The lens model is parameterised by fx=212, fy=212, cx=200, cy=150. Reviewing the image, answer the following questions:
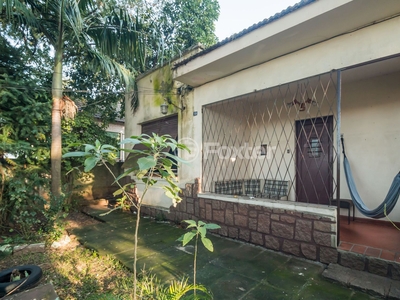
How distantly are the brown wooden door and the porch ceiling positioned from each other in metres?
2.00

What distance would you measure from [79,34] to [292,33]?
14.4 ft

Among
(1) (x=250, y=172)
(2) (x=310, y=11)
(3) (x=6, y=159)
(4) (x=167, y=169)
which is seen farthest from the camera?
(1) (x=250, y=172)

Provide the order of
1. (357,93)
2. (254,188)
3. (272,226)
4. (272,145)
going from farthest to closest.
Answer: (254,188) → (272,145) → (357,93) → (272,226)

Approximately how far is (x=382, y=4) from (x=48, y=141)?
692 cm

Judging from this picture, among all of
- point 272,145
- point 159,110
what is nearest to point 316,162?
point 272,145

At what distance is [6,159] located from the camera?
461cm

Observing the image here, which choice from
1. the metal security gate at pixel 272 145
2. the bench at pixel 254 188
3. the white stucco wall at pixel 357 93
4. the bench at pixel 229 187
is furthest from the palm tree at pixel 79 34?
the bench at pixel 254 188

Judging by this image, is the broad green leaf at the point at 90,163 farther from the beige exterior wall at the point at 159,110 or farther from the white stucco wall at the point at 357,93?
the beige exterior wall at the point at 159,110

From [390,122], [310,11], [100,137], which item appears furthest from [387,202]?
[100,137]

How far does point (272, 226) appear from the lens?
12.7 ft

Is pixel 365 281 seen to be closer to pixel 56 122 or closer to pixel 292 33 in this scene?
pixel 292 33

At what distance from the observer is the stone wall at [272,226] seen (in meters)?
3.30

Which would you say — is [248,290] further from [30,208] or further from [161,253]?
[30,208]

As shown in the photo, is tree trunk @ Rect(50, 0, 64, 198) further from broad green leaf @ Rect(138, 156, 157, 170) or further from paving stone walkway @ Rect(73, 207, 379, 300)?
broad green leaf @ Rect(138, 156, 157, 170)
